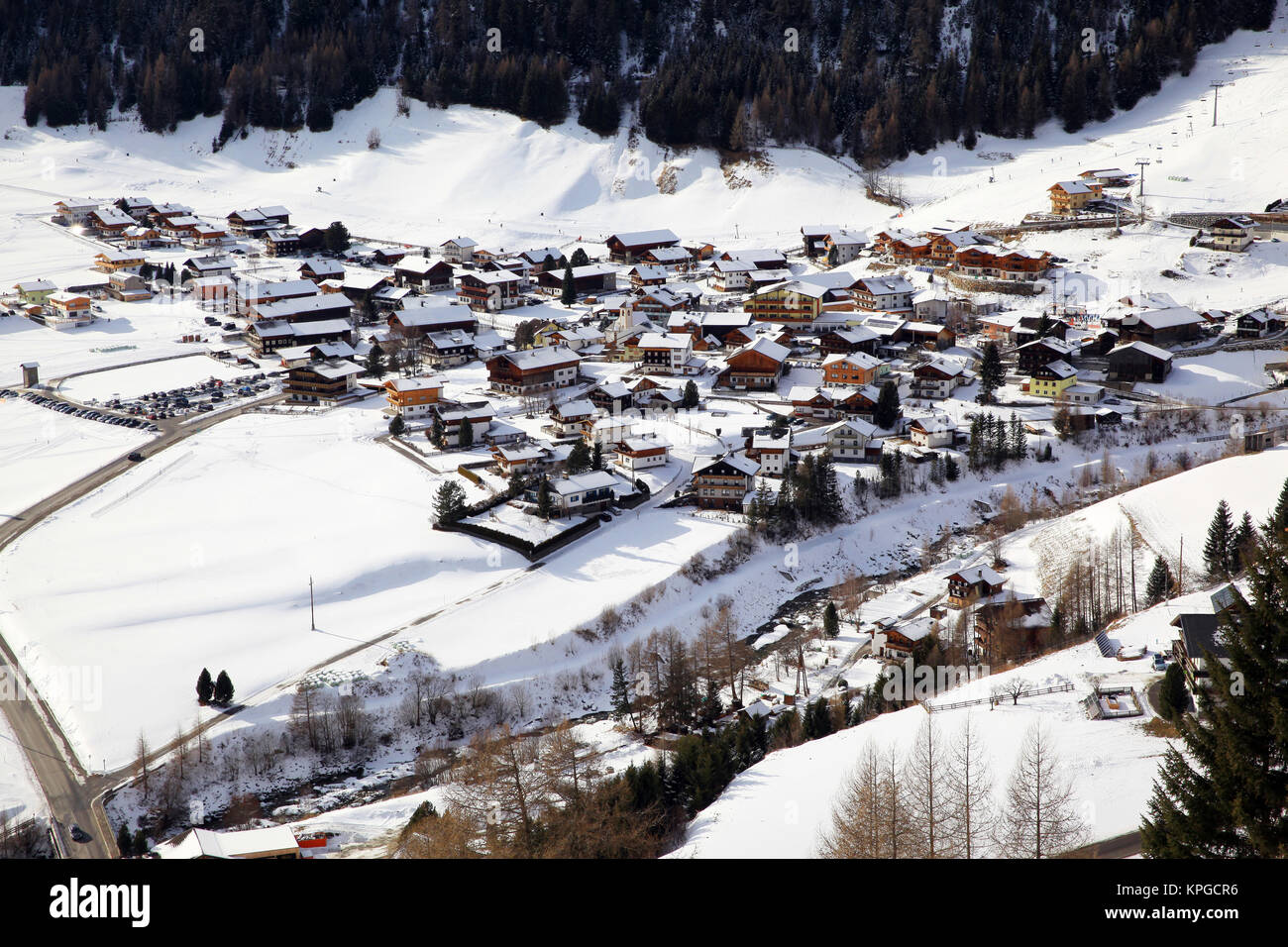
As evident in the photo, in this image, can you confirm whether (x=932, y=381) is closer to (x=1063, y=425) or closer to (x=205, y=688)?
(x=1063, y=425)

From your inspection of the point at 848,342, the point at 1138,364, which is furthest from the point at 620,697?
the point at 1138,364

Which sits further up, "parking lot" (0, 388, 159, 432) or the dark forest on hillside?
the dark forest on hillside

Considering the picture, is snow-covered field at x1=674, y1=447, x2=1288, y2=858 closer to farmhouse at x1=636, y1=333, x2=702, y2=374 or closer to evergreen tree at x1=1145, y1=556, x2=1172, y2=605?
evergreen tree at x1=1145, y1=556, x2=1172, y2=605

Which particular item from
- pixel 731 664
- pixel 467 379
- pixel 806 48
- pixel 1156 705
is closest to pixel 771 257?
pixel 467 379

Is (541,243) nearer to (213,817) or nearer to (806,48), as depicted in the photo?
(806,48)

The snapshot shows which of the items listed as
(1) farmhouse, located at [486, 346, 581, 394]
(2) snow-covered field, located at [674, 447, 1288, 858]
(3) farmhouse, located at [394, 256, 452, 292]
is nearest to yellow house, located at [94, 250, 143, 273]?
(3) farmhouse, located at [394, 256, 452, 292]
